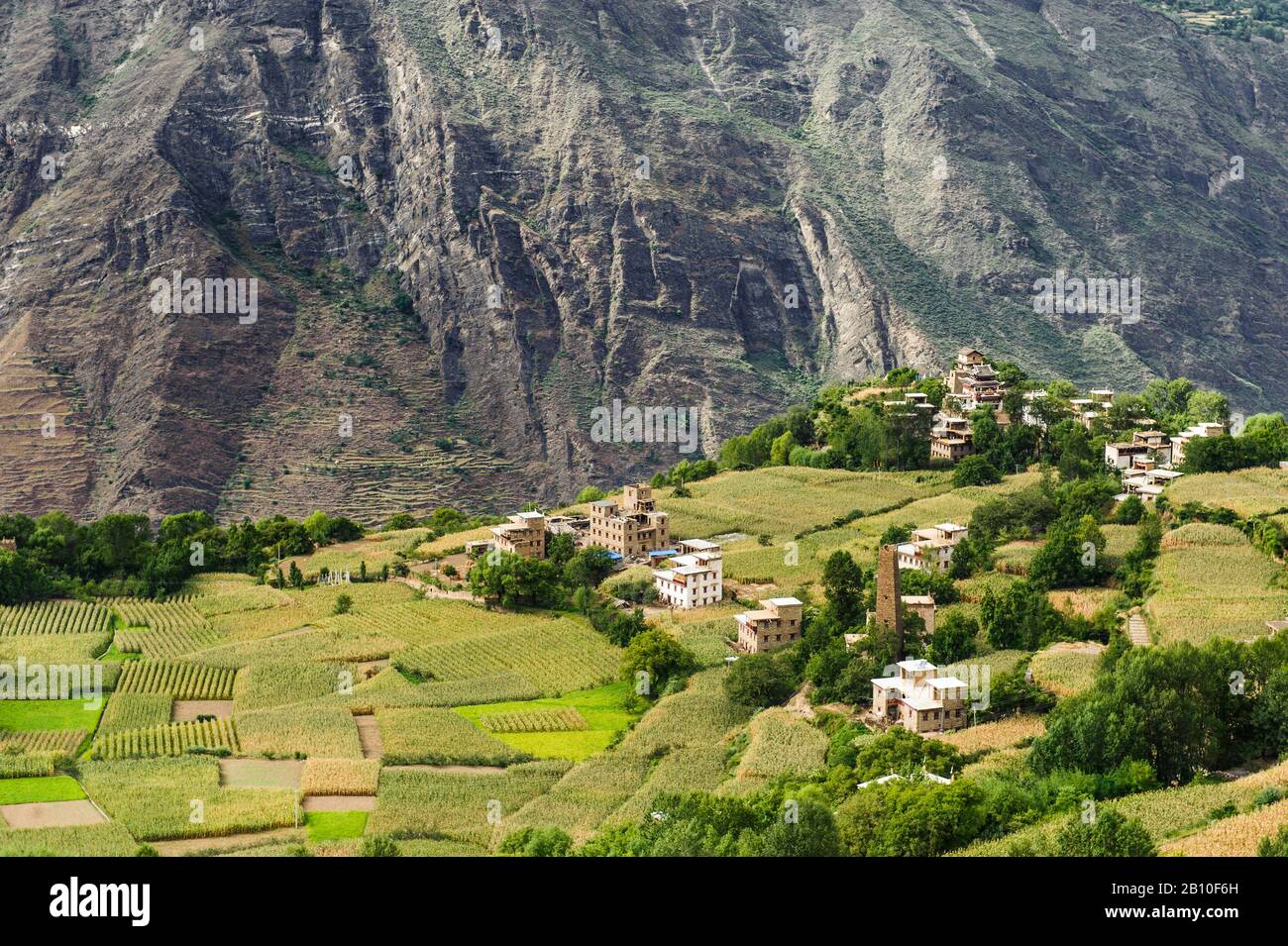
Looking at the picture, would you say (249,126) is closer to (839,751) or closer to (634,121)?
(634,121)

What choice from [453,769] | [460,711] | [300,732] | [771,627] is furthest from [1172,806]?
[300,732]

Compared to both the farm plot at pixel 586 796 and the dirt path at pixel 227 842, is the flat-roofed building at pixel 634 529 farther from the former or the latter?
the dirt path at pixel 227 842

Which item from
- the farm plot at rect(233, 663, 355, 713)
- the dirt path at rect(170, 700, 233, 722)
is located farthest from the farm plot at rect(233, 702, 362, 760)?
the farm plot at rect(233, 663, 355, 713)

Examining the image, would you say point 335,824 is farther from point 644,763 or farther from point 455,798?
point 644,763

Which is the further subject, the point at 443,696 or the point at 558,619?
the point at 558,619

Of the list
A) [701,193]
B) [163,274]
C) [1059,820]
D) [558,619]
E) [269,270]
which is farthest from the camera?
[701,193]

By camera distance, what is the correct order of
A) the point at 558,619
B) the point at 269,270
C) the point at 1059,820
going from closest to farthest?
the point at 1059,820 → the point at 558,619 → the point at 269,270
